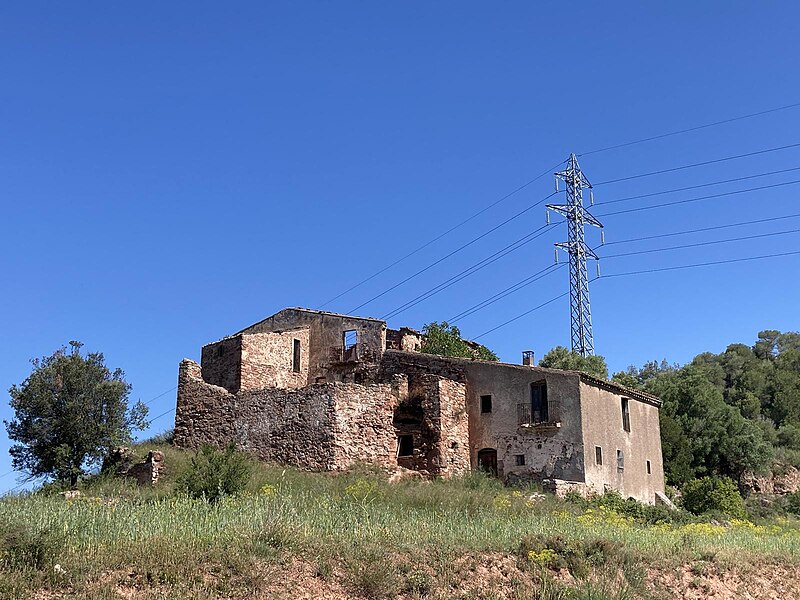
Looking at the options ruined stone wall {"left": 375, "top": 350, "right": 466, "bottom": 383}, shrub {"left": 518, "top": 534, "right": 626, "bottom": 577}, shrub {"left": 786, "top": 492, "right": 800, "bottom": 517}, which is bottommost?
shrub {"left": 518, "top": 534, "right": 626, "bottom": 577}

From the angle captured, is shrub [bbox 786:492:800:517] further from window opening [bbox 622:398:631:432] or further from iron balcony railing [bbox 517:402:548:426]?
iron balcony railing [bbox 517:402:548:426]

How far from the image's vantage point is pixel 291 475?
29719mm

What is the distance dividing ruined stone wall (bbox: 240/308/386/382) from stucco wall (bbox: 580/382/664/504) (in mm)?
9762

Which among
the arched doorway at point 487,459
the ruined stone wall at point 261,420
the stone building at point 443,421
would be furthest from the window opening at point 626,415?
the ruined stone wall at point 261,420

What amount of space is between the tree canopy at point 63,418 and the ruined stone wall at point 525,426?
14073 millimetres

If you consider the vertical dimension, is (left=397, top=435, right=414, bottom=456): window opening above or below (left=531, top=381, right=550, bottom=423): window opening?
below

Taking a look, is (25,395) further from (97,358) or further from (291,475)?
(291,475)

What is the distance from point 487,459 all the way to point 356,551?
19.0 meters

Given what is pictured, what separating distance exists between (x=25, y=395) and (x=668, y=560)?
2277 cm

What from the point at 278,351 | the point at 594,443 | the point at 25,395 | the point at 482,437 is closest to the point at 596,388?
the point at 594,443

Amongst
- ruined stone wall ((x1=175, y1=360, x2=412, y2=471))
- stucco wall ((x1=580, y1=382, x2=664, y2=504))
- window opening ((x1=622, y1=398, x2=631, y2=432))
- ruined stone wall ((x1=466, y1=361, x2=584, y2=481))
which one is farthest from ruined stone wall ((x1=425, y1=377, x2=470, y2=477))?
window opening ((x1=622, y1=398, x2=631, y2=432))

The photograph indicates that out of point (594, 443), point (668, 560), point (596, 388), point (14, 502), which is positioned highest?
point (596, 388)

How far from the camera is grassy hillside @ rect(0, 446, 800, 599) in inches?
556

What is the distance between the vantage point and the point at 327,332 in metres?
41.3
